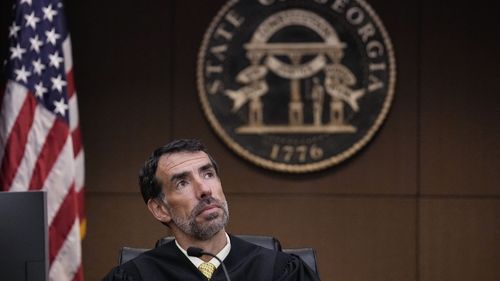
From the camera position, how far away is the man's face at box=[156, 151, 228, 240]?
2578mm

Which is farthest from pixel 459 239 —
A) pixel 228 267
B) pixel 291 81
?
pixel 228 267

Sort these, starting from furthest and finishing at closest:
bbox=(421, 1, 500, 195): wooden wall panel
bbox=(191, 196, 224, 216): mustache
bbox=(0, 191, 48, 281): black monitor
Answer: bbox=(421, 1, 500, 195): wooden wall panel → bbox=(191, 196, 224, 216): mustache → bbox=(0, 191, 48, 281): black monitor

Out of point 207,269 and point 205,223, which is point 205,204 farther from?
point 207,269

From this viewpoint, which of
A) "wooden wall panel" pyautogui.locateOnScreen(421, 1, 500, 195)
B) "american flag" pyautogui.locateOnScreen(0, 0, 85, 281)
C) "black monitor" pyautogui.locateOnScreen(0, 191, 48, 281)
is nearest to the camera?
"black monitor" pyautogui.locateOnScreen(0, 191, 48, 281)

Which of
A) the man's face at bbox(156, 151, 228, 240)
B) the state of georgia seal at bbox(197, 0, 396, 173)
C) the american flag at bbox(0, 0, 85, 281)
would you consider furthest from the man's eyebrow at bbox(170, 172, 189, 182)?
the state of georgia seal at bbox(197, 0, 396, 173)

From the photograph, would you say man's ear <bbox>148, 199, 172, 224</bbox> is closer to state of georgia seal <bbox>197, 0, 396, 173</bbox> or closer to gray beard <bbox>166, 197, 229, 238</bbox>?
gray beard <bbox>166, 197, 229, 238</bbox>

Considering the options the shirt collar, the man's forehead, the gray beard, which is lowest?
the shirt collar

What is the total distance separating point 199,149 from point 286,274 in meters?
0.48

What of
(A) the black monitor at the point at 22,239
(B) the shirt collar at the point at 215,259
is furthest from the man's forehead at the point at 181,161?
(A) the black monitor at the point at 22,239

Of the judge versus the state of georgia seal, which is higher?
the state of georgia seal

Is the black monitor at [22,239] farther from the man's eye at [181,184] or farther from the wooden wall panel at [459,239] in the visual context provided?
the wooden wall panel at [459,239]

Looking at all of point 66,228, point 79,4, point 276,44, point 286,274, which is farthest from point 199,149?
point 79,4

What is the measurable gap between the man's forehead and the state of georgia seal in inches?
70.6

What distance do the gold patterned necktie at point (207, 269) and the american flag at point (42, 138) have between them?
1517mm
